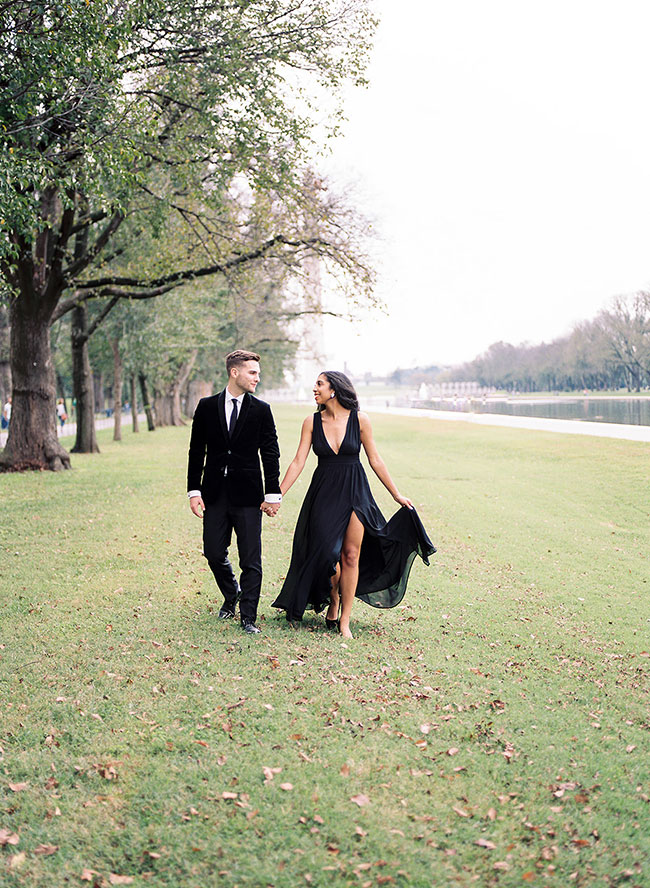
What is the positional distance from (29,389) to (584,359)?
82.5 metres

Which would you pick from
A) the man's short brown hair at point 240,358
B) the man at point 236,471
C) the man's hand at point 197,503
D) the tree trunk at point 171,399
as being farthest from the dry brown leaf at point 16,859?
the tree trunk at point 171,399

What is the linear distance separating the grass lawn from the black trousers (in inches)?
13.8

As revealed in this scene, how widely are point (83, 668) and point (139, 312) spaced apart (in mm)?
27878

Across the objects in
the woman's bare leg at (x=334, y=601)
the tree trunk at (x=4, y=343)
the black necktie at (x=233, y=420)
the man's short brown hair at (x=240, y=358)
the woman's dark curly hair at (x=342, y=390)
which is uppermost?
the tree trunk at (x=4, y=343)

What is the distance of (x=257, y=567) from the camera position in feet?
22.8

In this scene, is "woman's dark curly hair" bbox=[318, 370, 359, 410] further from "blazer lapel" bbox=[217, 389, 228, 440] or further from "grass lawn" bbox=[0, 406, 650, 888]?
"grass lawn" bbox=[0, 406, 650, 888]

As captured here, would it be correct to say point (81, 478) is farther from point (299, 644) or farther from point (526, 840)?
point (526, 840)

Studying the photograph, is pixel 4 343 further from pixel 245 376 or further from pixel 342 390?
pixel 342 390

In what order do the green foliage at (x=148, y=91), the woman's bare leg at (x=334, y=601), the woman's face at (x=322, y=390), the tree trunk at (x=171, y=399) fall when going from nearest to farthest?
the woman's face at (x=322, y=390), the woman's bare leg at (x=334, y=601), the green foliage at (x=148, y=91), the tree trunk at (x=171, y=399)

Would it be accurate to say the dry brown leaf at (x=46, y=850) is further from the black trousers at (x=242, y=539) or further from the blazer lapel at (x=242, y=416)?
the blazer lapel at (x=242, y=416)

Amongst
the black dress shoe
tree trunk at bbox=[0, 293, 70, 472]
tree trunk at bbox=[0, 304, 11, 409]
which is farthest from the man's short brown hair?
tree trunk at bbox=[0, 304, 11, 409]

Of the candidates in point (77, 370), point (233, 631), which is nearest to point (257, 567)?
point (233, 631)

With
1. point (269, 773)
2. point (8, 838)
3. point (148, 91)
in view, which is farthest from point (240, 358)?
point (148, 91)

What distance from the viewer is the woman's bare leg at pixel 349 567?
22.7 feet
